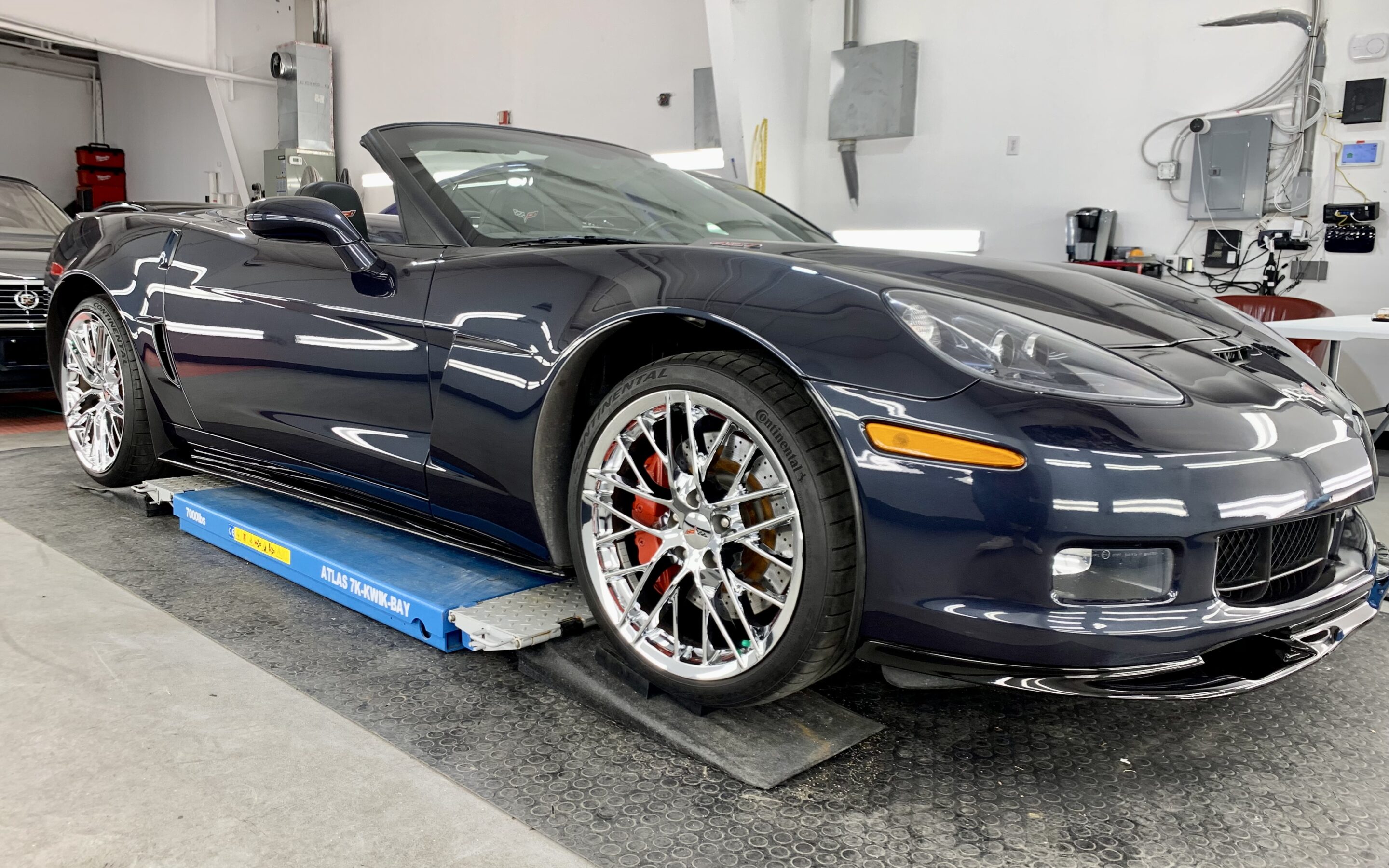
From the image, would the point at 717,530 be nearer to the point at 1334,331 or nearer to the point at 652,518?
the point at 652,518

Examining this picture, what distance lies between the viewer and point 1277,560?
150 cm

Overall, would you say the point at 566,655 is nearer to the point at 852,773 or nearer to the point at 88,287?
the point at 852,773

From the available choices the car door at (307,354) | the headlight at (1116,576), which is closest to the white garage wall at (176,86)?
the car door at (307,354)

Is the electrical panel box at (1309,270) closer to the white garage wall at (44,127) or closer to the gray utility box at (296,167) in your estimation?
the gray utility box at (296,167)

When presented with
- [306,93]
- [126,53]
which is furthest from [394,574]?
[126,53]

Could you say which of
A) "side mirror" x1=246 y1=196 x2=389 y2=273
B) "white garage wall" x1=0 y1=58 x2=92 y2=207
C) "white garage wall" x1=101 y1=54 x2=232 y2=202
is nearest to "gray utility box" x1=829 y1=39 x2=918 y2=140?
"side mirror" x1=246 y1=196 x2=389 y2=273

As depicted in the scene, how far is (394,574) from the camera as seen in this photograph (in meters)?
2.20

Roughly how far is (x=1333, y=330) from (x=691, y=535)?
396cm

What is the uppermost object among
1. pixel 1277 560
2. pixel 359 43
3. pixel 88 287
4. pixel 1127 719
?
pixel 359 43

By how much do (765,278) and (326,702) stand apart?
3.64ft

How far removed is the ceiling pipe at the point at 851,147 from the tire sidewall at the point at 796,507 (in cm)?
673

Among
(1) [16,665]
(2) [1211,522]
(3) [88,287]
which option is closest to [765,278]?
(2) [1211,522]

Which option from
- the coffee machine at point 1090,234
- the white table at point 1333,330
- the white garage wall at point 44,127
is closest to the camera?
the white table at point 1333,330

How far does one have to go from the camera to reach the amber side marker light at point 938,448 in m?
1.33
